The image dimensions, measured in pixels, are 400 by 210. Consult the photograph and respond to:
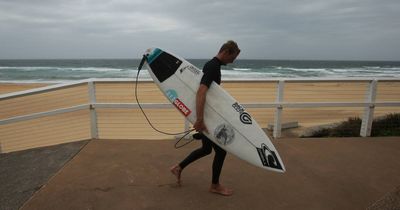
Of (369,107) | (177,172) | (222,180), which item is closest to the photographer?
(177,172)

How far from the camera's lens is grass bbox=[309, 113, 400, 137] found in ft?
20.4

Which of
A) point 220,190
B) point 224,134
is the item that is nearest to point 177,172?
point 220,190

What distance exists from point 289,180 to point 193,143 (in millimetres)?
1786

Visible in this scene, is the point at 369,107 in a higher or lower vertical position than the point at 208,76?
lower

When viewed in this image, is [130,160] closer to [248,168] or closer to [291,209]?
[248,168]

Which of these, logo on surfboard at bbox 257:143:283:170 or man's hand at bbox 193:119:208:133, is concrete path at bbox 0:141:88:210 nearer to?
man's hand at bbox 193:119:208:133

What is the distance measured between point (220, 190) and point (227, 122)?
2.42 ft

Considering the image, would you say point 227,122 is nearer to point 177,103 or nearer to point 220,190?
point 177,103

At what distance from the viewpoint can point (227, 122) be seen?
123 inches

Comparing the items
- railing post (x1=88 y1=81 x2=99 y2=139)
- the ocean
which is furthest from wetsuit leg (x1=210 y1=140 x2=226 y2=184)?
the ocean

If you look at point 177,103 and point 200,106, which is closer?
point 200,106

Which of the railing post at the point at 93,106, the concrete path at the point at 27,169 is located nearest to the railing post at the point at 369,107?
the railing post at the point at 93,106

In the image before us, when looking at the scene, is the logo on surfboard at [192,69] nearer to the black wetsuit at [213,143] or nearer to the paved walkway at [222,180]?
the black wetsuit at [213,143]

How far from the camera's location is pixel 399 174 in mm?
3771
